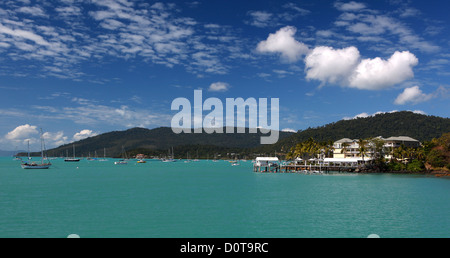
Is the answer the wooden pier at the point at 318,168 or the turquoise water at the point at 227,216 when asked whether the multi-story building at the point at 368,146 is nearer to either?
the wooden pier at the point at 318,168

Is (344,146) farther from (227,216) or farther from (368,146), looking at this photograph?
(227,216)

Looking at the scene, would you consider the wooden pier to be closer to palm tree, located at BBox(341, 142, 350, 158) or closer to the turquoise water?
palm tree, located at BBox(341, 142, 350, 158)

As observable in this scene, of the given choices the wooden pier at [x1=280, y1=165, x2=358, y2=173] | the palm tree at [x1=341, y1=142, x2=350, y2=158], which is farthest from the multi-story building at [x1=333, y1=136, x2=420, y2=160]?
the wooden pier at [x1=280, y1=165, x2=358, y2=173]

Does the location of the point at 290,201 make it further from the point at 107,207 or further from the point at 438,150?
the point at 438,150

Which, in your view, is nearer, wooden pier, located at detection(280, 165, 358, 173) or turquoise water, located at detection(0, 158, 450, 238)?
turquoise water, located at detection(0, 158, 450, 238)

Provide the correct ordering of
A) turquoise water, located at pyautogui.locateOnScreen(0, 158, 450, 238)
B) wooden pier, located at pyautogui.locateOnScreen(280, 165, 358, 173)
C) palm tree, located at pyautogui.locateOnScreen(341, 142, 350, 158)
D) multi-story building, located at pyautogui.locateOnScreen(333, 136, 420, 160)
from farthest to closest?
palm tree, located at pyautogui.locateOnScreen(341, 142, 350, 158) → multi-story building, located at pyautogui.locateOnScreen(333, 136, 420, 160) → wooden pier, located at pyautogui.locateOnScreen(280, 165, 358, 173) → turquoise water, located at pyautogui.locateOnScreen(0, 158, 450, 238)

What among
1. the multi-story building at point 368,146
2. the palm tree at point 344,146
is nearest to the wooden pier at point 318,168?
the multi-story building at point 368,146

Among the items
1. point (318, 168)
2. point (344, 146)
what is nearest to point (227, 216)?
point (318, 168)
